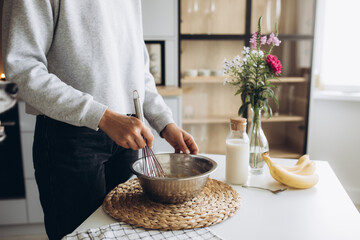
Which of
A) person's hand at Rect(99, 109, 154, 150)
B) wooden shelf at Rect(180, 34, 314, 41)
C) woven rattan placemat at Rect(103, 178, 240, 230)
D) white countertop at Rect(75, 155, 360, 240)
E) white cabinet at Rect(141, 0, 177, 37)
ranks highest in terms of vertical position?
white cabinet at Rect(141, 0, 177, 37)

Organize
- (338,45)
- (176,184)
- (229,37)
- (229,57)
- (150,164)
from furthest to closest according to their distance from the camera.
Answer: (229,57)
(338,45)
(229,37)
(150,164)
(176,184)

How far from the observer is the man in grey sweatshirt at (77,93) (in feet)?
2.77

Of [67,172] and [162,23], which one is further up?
[162,23]

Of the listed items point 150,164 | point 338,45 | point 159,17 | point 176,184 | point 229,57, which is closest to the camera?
point 176,184

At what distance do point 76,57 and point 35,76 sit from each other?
0.45 feet

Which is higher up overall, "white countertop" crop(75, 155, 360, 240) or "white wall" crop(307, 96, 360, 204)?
"white countertop" crop(75, 155, 360, 240)

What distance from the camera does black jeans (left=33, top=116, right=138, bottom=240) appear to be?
94 cm

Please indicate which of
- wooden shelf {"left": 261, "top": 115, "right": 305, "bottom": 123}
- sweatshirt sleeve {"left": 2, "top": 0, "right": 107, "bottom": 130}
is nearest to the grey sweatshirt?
sweatshirt sleeve {"left": 2, "top": 0, "right": 107, "bottom": 130}

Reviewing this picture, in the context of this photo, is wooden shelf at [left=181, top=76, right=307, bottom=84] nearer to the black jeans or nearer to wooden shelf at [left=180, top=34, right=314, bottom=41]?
wooden shelf at [left=180, top=34, right=314, bottom=41]

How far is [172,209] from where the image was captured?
2.67ft

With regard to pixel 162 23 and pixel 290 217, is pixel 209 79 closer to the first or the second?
Result: pixel 162 23

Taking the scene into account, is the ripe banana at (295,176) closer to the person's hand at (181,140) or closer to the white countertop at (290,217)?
the white countertop at (290,217)

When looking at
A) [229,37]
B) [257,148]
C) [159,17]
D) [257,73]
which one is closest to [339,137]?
[229,37]

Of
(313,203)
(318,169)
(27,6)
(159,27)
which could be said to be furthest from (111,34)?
(159,27)
